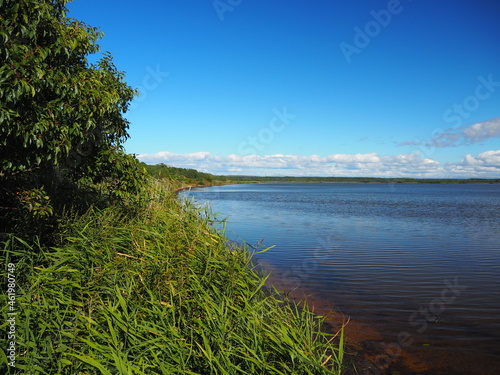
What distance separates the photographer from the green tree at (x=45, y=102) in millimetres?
6270

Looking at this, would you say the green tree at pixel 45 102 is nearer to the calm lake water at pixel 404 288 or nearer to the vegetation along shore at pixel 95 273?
the vegetation along shore at pixel 95 273

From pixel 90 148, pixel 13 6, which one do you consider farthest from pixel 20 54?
pixel 90 148

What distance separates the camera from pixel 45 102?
717cm

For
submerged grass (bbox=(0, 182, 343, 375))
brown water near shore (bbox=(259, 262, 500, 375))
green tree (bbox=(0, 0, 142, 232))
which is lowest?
brown water near shore (bbox=(259, 262, 500, 375))

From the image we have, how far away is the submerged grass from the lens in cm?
485

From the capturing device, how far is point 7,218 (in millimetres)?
8930

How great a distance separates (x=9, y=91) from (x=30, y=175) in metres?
3.43

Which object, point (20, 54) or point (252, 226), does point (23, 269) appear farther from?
point (252, 226)

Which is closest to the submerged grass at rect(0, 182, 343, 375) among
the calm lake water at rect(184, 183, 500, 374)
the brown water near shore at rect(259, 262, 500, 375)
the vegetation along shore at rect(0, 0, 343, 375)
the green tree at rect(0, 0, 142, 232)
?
the vegetation along shore at rect(0, 0, 343, 375)

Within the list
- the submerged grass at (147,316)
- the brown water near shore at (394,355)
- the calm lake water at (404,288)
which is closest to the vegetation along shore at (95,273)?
the submerged grass at (147,316)

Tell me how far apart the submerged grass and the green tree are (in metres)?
1.88

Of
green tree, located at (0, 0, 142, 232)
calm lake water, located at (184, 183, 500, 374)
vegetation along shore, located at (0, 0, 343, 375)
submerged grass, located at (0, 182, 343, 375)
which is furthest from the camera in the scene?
calm lake water, located at (184, 183, 500, 374)

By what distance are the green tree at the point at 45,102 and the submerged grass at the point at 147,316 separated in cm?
188

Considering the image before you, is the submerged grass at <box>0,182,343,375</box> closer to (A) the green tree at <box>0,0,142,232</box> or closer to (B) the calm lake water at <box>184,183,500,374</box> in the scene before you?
(B) the calm lake water at <box>184,183,500,374</box>
